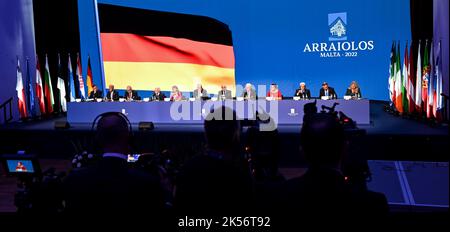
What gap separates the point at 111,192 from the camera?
1.72 m

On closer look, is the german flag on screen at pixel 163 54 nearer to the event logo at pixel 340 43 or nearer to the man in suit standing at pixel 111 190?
the event logo at pixel 340 43

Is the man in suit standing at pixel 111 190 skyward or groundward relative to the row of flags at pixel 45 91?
groundward

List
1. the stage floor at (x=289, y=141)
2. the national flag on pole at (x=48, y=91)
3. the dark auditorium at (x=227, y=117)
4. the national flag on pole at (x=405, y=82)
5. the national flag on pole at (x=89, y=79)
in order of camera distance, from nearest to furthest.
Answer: the dark auditorium at (x=227, y=117)
the stage floor at (x=289, y=141)
the national flag on pole at (x=405, y=82)
the national flag on pole at (x=48, y=91)
the national flag on pole at (x=89, y=79)

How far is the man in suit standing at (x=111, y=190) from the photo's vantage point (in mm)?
1714

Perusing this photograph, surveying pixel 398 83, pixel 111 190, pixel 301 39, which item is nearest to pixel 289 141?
pixel 398 83

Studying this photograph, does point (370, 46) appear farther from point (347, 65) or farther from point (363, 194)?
point (363, 194)

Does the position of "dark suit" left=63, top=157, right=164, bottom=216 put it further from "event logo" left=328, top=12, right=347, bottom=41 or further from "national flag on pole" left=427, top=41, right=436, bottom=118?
"event logo" left=328, top=12, right=347, bottom=41

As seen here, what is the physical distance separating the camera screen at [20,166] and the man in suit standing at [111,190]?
486mm

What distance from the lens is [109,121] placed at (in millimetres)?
1899

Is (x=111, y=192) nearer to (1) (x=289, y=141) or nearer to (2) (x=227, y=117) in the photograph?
(2) (x=227, y=117)

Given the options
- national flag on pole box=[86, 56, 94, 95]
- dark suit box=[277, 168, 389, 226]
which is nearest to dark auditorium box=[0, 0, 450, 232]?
dark suit box=[277, 168, 389, 226]

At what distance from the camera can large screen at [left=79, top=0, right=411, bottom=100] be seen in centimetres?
1162

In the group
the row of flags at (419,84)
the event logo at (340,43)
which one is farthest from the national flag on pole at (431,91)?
Result: the event logo at (340,43)
